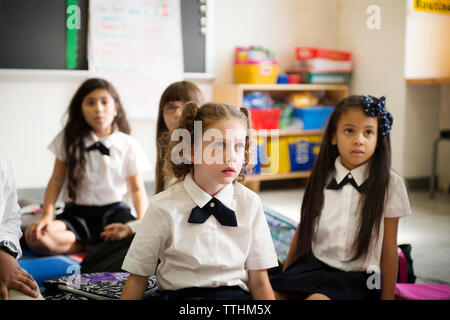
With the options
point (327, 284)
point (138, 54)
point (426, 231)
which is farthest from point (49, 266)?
point (138, 54)

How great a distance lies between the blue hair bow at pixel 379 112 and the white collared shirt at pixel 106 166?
0.84 meters

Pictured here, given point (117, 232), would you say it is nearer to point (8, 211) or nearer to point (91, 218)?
point (91, 218)

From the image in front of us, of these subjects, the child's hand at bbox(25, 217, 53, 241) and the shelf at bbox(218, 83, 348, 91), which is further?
the shelf at bbox(218, 83, 348, 91)

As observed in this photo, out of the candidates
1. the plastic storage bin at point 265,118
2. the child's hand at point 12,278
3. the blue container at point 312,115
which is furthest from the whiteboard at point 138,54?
the child's hand at point 12,278

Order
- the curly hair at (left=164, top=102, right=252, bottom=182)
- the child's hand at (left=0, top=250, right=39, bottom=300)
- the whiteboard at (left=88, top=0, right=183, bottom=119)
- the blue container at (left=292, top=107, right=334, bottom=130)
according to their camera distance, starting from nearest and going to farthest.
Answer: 1. the child's hand at (left=0, top=250, right=39, bottom=300)
2. the curly hair at (left=164, top=102, right=252, bottom=182)
3. the whiteboard at (left=88, top=0, right=183, bottom=119)
4. the blue container at (left=292, top=107, right=334, bottom=130)

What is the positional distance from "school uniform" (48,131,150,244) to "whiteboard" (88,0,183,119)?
3.10 feet

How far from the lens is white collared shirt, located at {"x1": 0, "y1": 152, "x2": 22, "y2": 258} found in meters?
0.81

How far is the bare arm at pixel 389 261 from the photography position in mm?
1089

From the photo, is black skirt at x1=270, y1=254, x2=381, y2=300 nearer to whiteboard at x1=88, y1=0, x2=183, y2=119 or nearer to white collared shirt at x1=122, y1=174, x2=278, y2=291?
white collared shirt at x1=122, y1=174, x2=278, y2=291

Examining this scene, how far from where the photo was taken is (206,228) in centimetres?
85

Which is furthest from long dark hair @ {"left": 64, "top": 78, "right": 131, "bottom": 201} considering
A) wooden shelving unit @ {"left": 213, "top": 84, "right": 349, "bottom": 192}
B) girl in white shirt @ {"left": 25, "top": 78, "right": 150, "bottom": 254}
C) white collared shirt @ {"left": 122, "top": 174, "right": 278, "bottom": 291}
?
wooden shelving unit @ {"left": 213, "top": 84, "right": 349, "bottom": 192}

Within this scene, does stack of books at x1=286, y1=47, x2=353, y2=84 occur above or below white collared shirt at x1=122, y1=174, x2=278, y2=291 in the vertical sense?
above

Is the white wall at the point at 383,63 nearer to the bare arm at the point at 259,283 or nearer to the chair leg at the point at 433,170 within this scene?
the chair leg at the point at 433,170

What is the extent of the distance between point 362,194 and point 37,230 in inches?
39.1
